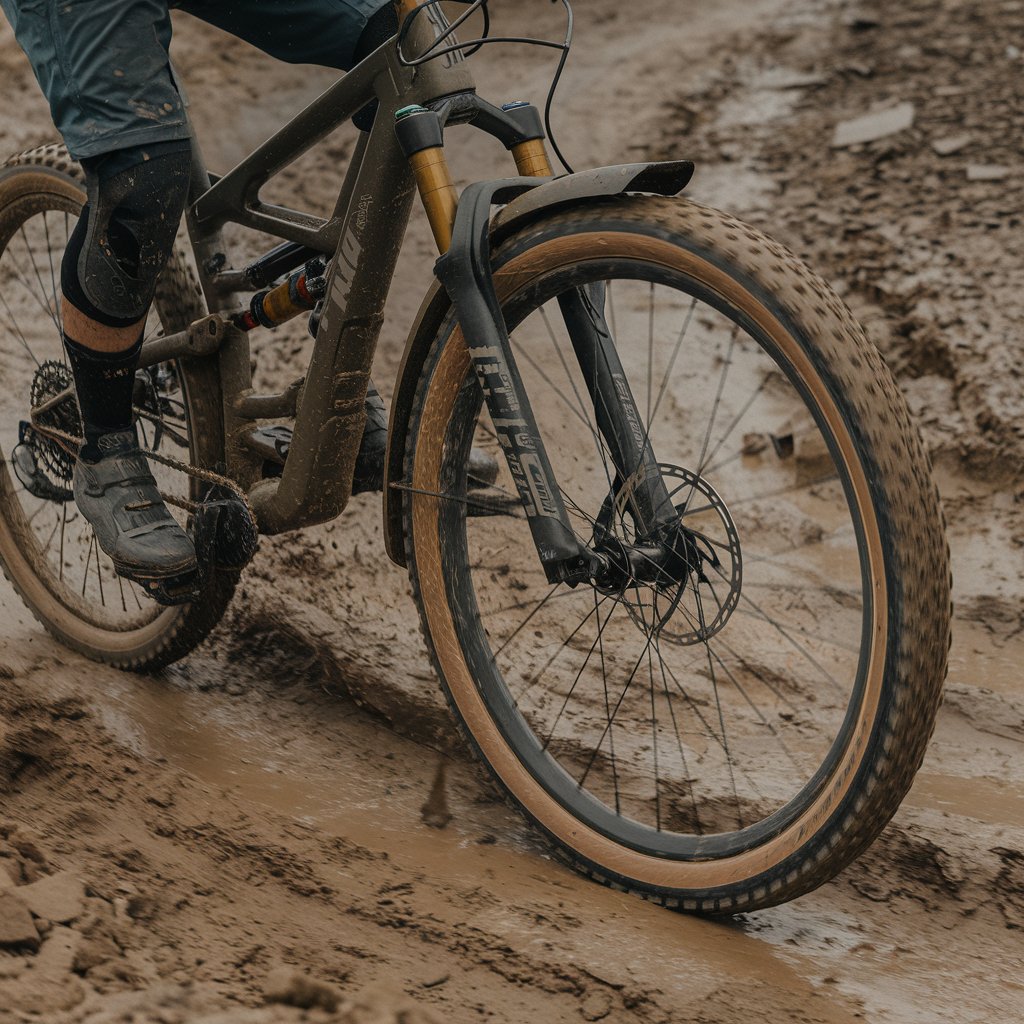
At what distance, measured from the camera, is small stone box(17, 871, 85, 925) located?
1.60 meters

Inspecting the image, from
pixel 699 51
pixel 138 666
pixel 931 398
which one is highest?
pixel 699 51

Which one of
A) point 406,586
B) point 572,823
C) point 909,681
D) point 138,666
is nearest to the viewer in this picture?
point 909,681

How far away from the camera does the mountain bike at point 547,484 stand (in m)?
1.66

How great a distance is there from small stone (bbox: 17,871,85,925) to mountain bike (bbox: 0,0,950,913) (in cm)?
76

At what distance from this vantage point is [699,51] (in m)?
7.09

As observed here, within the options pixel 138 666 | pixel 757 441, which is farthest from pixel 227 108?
pixel 138 666

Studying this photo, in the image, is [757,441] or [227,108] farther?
[227,108]

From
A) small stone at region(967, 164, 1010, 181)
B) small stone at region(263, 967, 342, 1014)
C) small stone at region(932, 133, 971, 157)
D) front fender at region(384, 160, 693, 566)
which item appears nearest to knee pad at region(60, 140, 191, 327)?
front fender at region(384, 160, 693, 566)

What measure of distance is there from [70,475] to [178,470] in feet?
1.35

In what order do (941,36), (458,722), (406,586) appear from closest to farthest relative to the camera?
(458,722)
(406,586)
(941,36)

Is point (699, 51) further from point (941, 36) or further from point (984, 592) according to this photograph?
point (984, 592)

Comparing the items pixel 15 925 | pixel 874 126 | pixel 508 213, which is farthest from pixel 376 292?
pixel 874 126

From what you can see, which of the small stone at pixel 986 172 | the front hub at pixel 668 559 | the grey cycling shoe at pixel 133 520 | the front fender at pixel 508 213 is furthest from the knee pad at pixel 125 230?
the small stone at pixel 986 172

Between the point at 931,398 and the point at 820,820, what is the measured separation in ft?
9.21
